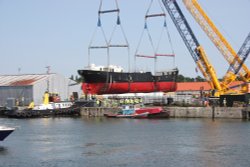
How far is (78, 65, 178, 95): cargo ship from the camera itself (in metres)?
80.5

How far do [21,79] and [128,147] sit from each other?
57.7m

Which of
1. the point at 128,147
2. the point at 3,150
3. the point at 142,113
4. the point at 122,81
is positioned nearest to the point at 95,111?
the point at 142,113

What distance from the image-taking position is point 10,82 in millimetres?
89562

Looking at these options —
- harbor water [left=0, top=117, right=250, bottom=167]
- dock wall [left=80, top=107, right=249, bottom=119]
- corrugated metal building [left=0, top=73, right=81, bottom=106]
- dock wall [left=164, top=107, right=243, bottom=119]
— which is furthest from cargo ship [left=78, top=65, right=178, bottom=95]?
harbor water [left=0, top=117, right=250, bottom=167]

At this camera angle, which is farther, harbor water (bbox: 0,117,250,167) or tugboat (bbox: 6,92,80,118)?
tugboat (bbox: 6,92,80,118)

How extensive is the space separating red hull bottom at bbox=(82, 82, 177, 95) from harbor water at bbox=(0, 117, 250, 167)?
30.7 m

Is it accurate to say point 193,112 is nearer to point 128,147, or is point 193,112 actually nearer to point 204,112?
point 204,112

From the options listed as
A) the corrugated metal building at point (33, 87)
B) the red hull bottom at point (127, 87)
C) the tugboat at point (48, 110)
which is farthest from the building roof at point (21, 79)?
the tugboat at point (48, 110)

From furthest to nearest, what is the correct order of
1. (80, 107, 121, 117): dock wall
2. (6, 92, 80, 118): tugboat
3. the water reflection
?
(80, 107, 121, 117): dock wall < (6, 92, 80, 118): tugboat < the water reflection

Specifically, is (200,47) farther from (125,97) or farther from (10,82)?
(10,82)

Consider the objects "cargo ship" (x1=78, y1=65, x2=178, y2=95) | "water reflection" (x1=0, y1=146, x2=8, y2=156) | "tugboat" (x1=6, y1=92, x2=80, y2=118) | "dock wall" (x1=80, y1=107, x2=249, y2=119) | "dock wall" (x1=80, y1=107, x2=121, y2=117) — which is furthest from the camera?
"cargo ship" (x1=78, y1=65, x2=178, y2=95)

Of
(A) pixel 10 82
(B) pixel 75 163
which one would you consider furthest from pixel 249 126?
(A) pixel 10 82

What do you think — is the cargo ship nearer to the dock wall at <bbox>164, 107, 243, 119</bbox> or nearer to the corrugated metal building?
the corrugated metal building

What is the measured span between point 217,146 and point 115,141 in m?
7.66
